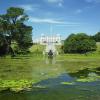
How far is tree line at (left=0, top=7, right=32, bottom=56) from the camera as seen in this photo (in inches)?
2859

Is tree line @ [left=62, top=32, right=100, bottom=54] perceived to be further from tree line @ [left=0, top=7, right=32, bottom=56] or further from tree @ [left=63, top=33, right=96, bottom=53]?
tree line @ [left=0, top=7, right=32, bottom=56]

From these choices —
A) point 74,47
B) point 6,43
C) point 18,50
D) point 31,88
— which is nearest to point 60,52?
point 74,47

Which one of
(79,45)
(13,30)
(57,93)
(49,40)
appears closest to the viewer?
(57,93)

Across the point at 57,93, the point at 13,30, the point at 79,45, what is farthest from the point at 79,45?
the point at 57,93

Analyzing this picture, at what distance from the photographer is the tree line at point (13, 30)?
7262 cm

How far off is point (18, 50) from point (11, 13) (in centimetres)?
1146

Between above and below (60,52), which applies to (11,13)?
above

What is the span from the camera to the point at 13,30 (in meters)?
73.2

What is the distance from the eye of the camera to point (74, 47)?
89500 mm

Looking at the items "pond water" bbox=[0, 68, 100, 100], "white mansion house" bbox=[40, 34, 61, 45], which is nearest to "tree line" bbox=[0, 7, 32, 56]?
"white mansion house" bbox=[40, 34, 61, 45]

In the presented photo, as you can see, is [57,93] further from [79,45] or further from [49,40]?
[49,40]

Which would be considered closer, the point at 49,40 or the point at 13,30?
the point at 13,30

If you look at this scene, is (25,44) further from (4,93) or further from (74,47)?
(4,93)

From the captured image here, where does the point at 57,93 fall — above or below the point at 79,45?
below
